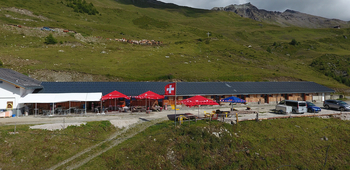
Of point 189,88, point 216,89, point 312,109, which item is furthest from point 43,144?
point 312,109

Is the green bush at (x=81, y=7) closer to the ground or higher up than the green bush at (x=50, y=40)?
higher up

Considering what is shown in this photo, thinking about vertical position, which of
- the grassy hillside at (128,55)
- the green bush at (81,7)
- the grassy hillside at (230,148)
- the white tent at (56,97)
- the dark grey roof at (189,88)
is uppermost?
the green bush at (81,7)

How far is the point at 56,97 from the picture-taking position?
2675 centimetres

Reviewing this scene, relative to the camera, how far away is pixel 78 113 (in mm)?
27266

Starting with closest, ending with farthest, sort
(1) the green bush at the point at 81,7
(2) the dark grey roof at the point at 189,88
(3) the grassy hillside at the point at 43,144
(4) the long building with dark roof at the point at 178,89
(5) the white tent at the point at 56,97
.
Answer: (3) the grassy hillside at the point at 43,144
(4) the long building with dark roof at the point at 178,89
(5) the white tent at the point at 56,97
(2) the dark grey roof at the point at 189,88
(1) the green bush at the point at 81,7

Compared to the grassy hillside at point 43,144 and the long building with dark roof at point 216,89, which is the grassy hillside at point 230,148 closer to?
the grassy hillside at point 43,144

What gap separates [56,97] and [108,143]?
1521cm

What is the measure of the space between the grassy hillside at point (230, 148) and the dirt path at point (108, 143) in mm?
652

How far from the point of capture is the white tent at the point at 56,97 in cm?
2535

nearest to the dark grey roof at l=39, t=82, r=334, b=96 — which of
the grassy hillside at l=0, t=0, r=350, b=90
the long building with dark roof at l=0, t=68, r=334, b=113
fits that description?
the long building with dark roof at l=0, t=68, r=334, b=113

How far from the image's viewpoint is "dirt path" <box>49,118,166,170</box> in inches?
548

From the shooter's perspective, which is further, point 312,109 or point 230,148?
point 312,109

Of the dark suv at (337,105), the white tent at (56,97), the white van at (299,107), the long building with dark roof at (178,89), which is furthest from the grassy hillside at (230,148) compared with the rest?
the long building with dark roof at (178,89)

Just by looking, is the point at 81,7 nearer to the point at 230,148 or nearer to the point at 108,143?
the point at 108,143
